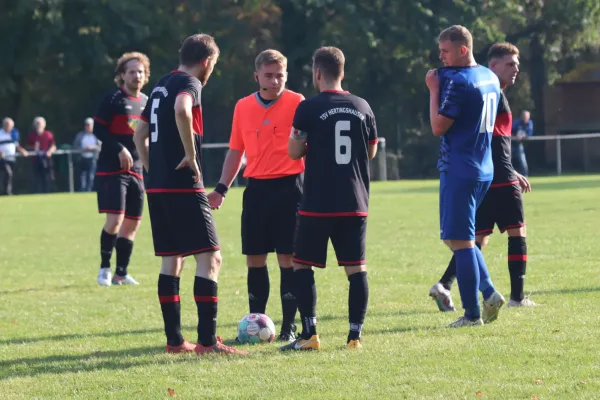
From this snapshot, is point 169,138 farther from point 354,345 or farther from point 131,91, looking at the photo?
point 131,91

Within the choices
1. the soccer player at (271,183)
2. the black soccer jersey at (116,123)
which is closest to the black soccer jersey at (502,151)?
the soccer player at (271,183)

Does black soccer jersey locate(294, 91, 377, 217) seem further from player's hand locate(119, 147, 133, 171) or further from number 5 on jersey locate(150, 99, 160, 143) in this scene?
player's hand locate(119, 147, 133, 171)

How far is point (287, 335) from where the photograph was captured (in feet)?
27.3

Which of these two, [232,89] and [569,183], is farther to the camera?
[232,89]

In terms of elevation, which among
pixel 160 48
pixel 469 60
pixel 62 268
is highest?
pixel 160 48

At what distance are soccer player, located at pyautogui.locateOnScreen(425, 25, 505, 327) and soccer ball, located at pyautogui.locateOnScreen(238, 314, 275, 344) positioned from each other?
4.38ft

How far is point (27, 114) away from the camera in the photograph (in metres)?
36.5

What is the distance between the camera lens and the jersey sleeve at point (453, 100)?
805 cm

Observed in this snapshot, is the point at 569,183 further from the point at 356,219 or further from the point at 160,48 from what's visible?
the point at 356,219

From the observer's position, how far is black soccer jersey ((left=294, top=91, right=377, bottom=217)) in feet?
24.5

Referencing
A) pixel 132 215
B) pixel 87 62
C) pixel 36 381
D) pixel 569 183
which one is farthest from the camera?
pixel 87 62

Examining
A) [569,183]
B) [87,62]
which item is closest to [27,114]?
[87,62]

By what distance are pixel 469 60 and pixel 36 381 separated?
3636 mm

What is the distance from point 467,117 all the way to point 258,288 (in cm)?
193
